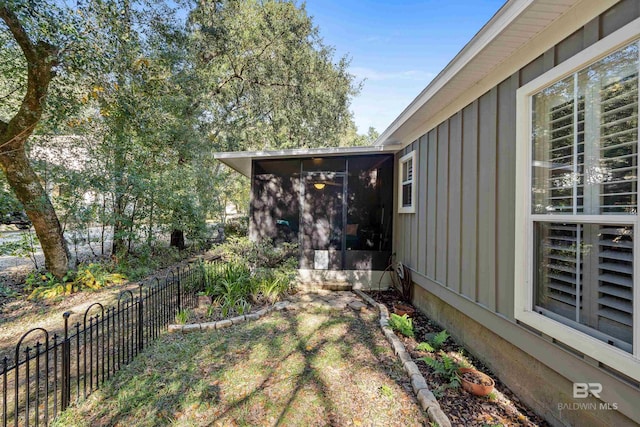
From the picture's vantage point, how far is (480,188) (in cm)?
298

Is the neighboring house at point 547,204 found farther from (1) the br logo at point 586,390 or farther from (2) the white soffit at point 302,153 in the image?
(2) the white soffit at point 302,153

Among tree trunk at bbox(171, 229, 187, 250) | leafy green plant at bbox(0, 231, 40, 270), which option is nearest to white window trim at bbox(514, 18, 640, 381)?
leafy green plant at bbox(0, 231, 40, 270)

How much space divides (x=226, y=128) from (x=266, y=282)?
833cm

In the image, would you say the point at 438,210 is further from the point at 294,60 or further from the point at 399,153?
the point at 294,60

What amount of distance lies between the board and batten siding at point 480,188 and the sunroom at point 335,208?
158 centimetres

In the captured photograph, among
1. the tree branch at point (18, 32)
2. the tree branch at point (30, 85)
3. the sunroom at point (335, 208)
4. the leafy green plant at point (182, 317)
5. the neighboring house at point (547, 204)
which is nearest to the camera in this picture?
the neighboring house at point (547, 204)

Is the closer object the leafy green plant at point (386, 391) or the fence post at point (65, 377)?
the fence post at point (65, 377)

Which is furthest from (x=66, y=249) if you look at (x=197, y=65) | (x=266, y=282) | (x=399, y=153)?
(x=399, y=153)

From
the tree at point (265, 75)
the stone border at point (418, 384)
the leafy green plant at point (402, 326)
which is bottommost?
the stone border at point (418, 384)

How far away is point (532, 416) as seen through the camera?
221 centimetres

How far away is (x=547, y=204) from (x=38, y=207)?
8114 mm

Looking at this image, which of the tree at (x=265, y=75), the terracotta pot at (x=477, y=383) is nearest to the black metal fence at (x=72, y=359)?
the terracotta pot at (x=477, y=383)

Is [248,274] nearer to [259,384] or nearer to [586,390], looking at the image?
[259,384]

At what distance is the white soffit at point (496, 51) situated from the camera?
197 cm
